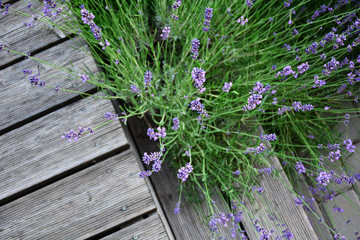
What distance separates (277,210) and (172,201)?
2.01 ft

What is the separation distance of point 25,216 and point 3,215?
112 mm

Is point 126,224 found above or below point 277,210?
above

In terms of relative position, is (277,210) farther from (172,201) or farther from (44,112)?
(44,112)

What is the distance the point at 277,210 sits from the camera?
5.90ft

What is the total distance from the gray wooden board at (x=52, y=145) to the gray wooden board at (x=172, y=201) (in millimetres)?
342

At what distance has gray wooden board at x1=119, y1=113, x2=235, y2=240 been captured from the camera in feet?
6.01

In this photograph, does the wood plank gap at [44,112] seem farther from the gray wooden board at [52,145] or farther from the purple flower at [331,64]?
the purple flower at [331,64]

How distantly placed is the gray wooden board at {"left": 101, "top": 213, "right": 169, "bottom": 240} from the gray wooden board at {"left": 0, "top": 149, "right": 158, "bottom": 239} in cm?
2

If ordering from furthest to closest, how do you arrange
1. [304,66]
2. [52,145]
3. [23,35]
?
1. [23,35]
2. [52,145]
3. [304,66]

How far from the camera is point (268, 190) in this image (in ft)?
6.01

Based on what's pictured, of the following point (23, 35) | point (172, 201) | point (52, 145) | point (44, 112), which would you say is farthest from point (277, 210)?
point (23, 35)

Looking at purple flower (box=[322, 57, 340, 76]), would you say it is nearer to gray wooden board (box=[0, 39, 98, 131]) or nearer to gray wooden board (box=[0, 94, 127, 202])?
gray wooden board (box=[0, 94, 127, 202])

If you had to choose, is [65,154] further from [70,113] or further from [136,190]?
[136,190]

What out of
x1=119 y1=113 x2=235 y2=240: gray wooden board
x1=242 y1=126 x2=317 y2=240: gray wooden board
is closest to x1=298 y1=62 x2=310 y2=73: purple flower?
x1=242 y1=126 x2=317 y2=240: gray wooden board
